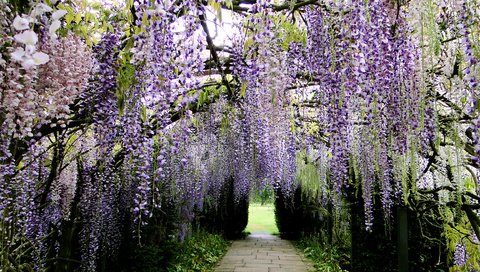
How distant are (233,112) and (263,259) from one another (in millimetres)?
5341

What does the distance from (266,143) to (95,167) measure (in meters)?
2.17

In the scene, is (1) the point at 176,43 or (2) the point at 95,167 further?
(2) the point at 95,167

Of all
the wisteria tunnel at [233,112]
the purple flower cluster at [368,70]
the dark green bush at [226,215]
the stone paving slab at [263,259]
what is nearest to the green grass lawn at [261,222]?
the dark green bush at [226,215]

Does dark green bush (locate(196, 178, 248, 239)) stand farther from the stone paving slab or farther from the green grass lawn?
the green grass lawn

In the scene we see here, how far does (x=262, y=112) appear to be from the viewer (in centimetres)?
463

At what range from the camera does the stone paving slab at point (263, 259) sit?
8438 millimetres

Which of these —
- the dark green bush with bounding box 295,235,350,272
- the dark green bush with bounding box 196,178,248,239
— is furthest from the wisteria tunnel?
the dark green bush with bounding box 196,178,248,239

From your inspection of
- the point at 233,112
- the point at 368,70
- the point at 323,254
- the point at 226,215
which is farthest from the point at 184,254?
the point at 368,70

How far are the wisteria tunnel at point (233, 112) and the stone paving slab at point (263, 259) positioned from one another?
1626 mm

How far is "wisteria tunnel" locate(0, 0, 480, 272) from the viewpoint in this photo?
6.81 ft

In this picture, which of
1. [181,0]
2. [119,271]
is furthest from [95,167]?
[181,0]

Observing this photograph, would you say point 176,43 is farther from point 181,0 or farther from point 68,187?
point 68,187

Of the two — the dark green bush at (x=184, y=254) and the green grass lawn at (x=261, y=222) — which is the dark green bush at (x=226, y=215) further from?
the green grass lawn at (x=261, y=222)

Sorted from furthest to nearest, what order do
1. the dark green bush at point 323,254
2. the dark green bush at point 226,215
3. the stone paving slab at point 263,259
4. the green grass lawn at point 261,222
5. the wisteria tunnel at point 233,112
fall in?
the green grass lawn at point 261,222
the dark green bush at point 226,215
the stone paving slab at point 263,259
the dark green bush at point 323,254
the wisteria tunnel at point 233,112
